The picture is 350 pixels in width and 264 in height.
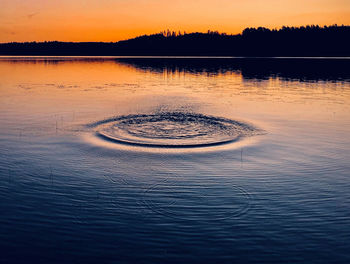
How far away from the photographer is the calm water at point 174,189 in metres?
12.4

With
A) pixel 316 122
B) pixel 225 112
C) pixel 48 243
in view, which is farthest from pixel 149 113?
pixel 48 243

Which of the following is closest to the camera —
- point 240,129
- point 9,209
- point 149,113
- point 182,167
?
point 9,209

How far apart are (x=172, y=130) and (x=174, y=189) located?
38.6 ft

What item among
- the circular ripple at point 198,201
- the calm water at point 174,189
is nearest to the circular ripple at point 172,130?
the calm water at point 174,189

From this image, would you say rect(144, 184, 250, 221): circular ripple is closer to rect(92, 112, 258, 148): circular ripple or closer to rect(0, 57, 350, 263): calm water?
rect(0, 57, 350, 263): calm water

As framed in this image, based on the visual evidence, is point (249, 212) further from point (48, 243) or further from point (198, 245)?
point (48, 243)

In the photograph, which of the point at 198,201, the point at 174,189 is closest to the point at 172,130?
the point at 174,189

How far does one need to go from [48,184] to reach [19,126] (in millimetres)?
15773

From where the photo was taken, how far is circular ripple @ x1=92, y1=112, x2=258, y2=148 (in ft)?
81.8

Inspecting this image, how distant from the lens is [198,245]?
12.5 meters

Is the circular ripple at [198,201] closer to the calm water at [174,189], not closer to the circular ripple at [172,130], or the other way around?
the calm water at [174,189]

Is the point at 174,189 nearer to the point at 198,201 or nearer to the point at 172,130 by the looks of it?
the point at 198,201

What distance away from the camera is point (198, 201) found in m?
15.6

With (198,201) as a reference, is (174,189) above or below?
above
